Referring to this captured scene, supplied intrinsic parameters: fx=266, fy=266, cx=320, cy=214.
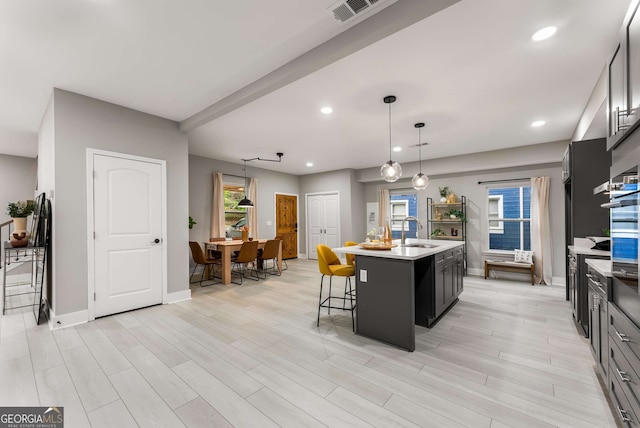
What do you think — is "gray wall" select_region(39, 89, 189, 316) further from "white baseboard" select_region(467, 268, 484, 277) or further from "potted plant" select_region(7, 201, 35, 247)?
"white baseboard" select_region(467, 268, 484, 277)

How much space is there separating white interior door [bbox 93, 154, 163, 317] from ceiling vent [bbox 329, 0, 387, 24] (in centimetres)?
331

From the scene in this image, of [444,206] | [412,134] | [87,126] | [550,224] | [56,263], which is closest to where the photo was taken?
[56,263]

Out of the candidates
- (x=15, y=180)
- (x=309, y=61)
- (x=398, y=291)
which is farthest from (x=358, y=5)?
(x=15, y=180)

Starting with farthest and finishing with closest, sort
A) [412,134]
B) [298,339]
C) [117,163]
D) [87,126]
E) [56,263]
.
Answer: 1. [412,134]
2. [117,163]
3. [87,126]
4. [56,263]
5. [298,339]

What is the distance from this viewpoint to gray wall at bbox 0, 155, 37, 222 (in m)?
5.61

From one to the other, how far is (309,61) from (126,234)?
3309 mm

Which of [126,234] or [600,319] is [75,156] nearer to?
[126,234]

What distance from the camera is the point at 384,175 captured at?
361 cm

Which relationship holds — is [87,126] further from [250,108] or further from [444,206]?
[444,206]

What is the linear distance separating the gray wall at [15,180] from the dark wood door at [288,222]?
5.63 meters

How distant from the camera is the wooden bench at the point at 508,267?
209 inches

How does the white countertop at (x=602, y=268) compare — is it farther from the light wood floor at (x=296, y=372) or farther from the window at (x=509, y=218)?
the window at (x=509, y=218)

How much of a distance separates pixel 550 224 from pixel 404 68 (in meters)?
5.13

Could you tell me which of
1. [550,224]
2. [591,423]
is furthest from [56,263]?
[550,224]
